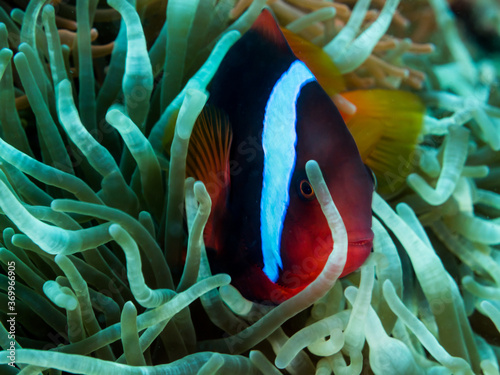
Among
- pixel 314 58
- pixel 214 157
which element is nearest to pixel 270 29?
pixel 314 58

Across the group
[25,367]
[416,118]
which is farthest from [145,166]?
[416,118]

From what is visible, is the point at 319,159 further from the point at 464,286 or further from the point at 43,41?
the point at 43,41

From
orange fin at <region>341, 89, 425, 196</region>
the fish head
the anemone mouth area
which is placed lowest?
orange fin at <region>341, 89, 425, 196</region>

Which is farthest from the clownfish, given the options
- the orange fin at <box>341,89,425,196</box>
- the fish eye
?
the orange fin at <box>341,89,425,196</box>

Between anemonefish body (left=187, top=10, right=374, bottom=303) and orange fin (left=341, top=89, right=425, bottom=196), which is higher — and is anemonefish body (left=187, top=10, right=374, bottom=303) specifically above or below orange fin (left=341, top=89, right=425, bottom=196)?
above

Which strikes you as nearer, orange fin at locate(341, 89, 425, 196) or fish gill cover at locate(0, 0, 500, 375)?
fish gill cover at locate(0, 0, 500, 375)

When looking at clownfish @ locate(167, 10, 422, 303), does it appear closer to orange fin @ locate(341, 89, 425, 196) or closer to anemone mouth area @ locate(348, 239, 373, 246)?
anemone mouth area @ locate(348, 239, 373, 246)
